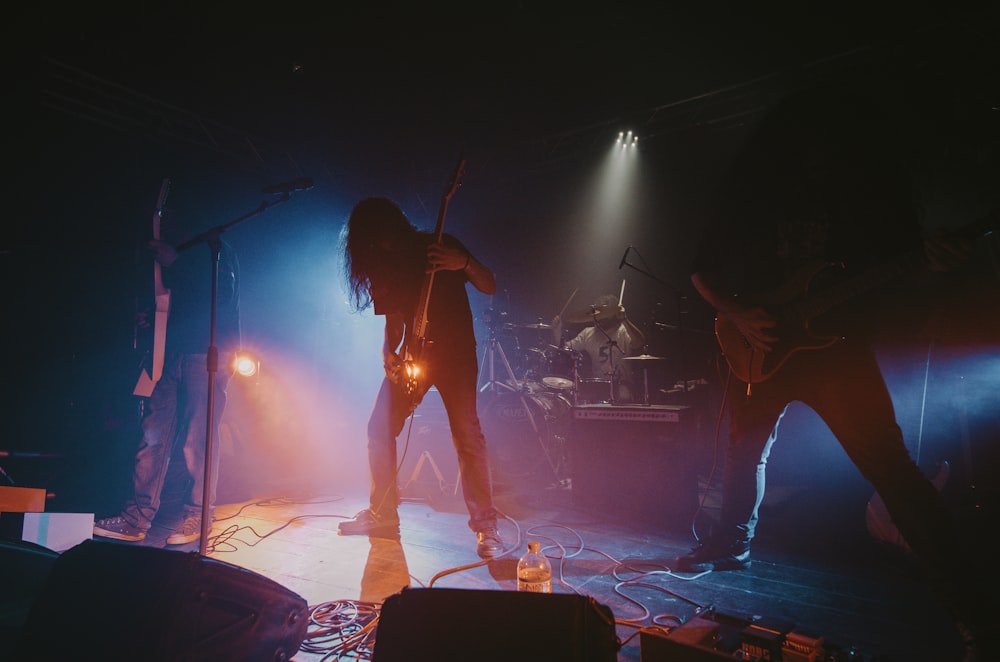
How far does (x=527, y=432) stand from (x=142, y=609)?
16.7 ft

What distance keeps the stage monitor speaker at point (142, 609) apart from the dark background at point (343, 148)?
11.0ft

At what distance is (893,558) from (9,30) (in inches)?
371

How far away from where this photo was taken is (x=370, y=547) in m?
3.33

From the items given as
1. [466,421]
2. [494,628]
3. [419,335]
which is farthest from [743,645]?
[419,335]

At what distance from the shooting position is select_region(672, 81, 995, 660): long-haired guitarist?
2049 mm

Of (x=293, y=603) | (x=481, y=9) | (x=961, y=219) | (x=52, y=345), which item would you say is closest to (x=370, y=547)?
(x=293, y=603)

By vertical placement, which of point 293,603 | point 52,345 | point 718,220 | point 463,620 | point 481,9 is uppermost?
point 481,9

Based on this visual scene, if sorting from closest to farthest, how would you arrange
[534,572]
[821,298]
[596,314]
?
[534,572] < [821,298] < [596,314]

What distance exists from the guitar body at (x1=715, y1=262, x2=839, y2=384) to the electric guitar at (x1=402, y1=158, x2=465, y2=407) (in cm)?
197


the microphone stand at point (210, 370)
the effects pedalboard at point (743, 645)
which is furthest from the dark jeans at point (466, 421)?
the effects pedalboard at point (743, 645)

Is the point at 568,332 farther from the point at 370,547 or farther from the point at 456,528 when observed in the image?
the point at 370,547

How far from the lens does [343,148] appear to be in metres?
8.48

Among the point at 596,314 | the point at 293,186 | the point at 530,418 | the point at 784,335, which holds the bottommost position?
the point at 530,418

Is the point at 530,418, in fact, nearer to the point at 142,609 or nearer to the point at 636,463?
the point at 636,463
